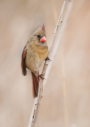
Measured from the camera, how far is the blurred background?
1.31m

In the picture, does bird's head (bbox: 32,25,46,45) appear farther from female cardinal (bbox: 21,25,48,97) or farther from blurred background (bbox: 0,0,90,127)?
blurred background (bbox: 0,0,90,127)

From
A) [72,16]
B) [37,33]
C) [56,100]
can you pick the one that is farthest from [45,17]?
[56,100]

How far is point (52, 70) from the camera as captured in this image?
4.32 ft

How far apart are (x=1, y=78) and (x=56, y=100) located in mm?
477

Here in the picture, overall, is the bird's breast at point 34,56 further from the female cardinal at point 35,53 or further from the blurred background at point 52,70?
the blurred background at point 52,70

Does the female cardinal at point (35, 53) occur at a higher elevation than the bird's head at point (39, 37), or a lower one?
lower

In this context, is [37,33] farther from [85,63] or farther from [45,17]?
[85,63]

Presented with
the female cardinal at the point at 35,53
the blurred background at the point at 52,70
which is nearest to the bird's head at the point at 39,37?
the female cardinal at the point at 35,53

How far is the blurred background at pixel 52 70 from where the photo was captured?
1.31 metres

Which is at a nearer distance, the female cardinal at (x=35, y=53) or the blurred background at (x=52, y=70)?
the female cardinal at (x=35, y=53)

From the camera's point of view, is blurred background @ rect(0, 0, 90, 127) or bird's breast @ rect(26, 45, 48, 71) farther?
blurred background @ rect(0, 0, 90, 127)

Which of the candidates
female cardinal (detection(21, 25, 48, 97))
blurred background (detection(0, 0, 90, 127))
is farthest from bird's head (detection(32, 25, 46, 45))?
blurred background (detection(0, 0, 90, 127))

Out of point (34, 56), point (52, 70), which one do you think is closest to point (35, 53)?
point (34, 56)

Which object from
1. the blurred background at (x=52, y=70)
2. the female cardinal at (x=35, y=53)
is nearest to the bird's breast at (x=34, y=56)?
the female cardinal at (x=35, y=53)
